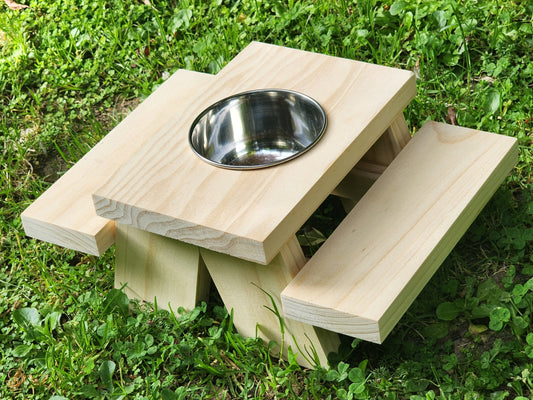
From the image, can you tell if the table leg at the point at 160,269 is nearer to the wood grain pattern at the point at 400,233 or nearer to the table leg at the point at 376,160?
the wood grain pattern at the point at 400,233

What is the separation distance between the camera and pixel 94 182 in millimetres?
2721

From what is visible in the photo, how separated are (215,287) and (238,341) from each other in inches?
12.2

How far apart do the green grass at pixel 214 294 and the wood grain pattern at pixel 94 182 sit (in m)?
0.24

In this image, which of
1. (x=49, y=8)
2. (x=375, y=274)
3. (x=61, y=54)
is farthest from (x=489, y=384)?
(x=49, y=8)

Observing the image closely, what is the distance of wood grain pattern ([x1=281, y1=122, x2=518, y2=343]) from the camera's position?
7.03 feet

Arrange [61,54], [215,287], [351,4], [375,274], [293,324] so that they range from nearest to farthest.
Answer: [375,274] → [293,324] → [215,287] → [351,4] → [61,54]

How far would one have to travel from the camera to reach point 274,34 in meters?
3.69

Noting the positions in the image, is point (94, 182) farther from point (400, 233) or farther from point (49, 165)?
point (400, 233)

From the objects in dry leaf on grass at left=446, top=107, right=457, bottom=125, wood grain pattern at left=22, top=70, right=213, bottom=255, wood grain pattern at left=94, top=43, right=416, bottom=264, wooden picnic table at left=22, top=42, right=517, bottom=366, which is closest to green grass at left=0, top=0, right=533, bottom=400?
dry leaf on grass at left=446, top=107, right=457, bottom=125

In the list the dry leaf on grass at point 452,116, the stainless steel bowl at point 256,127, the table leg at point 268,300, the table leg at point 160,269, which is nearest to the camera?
the table leg at point 268,300

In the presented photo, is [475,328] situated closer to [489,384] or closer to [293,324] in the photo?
[489,384]

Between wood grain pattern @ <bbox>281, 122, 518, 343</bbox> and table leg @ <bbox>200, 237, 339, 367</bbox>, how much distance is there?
0.09 meters

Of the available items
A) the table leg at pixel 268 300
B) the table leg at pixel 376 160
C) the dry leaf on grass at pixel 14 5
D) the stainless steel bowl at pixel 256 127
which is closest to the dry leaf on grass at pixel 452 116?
the table leg at pixel 376 160

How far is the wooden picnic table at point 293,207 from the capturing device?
220 centimetres
